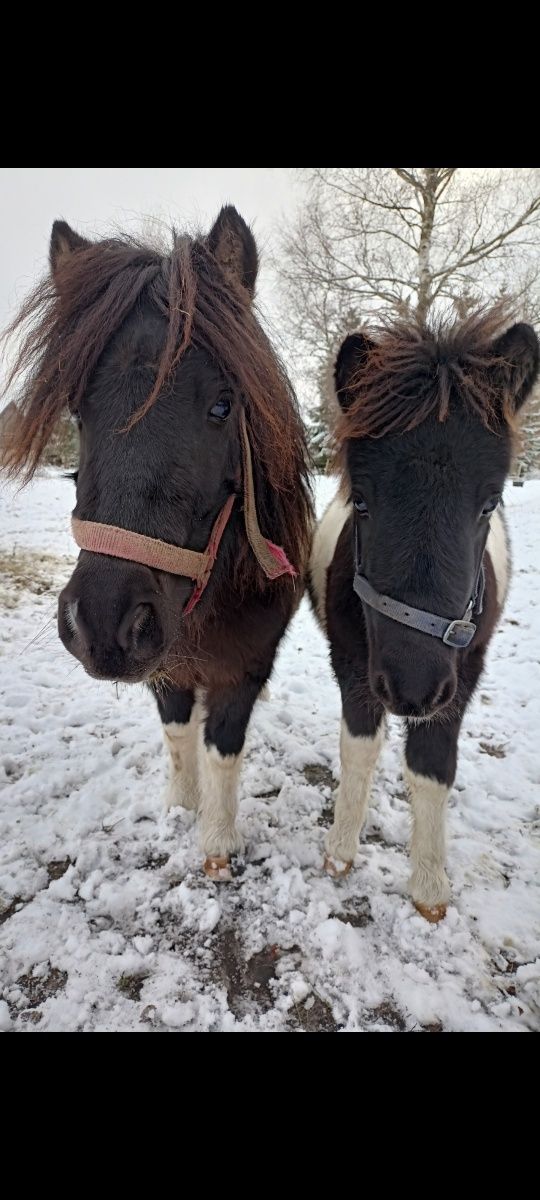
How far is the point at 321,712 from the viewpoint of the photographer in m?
4.23

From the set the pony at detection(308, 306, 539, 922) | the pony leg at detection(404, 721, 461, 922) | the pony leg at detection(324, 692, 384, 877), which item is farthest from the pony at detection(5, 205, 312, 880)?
the pony leg at detection(404, 721, 461, 922)

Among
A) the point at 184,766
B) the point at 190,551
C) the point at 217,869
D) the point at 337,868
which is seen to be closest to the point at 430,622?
the point at 190,551

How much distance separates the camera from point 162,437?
1438 millimetres

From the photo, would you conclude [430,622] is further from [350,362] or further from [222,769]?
[222,769]

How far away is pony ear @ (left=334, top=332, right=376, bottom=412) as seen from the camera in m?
1.93

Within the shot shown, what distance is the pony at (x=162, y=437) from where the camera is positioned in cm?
138

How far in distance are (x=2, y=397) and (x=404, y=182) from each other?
12720 millimetres

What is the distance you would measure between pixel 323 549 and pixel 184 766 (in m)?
1.64

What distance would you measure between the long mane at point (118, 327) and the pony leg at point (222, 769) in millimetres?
1096

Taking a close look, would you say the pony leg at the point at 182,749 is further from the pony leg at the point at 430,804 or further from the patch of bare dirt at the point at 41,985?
the pony leg at the point at 430,804

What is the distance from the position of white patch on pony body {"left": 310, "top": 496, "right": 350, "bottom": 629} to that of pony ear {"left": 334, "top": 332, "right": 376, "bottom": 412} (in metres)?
1.05

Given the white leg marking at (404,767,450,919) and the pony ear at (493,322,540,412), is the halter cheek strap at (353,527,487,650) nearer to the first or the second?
the pony ear at (493,322,540,412)

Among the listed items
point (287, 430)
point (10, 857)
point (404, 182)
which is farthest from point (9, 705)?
point (404, 182)

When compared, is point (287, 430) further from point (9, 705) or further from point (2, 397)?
point (9, 705)
